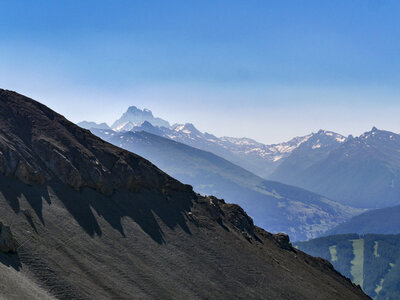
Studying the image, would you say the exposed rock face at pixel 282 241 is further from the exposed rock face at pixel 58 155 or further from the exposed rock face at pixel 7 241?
the exposed rock face at pixel 7 241

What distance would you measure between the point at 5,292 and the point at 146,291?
31.5 meters

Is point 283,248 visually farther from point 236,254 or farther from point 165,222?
point 165,222

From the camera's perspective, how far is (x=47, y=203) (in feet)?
323

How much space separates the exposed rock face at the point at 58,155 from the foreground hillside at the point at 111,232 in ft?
0.89

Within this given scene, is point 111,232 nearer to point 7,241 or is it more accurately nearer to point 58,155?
point 58,155

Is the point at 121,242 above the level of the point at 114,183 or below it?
below

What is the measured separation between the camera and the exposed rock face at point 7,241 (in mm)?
77812

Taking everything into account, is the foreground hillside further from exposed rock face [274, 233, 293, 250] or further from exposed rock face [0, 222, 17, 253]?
exposed rock face [274, 233, 293, 250]

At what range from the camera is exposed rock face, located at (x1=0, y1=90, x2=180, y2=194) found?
10331cm

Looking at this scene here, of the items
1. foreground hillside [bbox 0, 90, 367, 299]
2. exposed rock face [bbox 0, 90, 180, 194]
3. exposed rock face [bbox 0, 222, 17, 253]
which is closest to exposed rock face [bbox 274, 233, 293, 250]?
foreground hillside [bbox 0, 90, 367, 299]

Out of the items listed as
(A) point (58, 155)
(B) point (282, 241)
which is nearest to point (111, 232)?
(A) point (58, 155)

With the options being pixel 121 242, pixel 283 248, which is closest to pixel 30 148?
pixel 121 242

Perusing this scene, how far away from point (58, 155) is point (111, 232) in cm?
2204

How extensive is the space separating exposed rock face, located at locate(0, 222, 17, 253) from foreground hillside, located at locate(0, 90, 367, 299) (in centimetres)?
16
